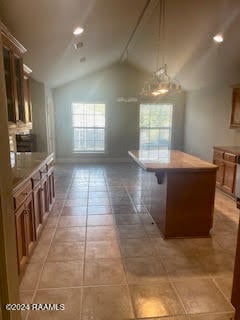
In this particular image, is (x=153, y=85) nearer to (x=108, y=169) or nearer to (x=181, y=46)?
(x=181, y=46)

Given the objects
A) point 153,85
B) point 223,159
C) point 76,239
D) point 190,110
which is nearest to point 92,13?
point 153,85

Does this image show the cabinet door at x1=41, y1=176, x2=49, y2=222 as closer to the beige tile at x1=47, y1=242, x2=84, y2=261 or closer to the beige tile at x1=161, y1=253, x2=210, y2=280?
the beige tile at x1=47, y1=242, x2=84, y2=261

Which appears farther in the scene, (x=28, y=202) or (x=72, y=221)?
(x=72, y=221)

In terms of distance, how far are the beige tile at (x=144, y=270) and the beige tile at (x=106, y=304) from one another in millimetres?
177

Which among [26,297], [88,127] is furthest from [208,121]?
[26,297]

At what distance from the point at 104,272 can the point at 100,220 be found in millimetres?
1175

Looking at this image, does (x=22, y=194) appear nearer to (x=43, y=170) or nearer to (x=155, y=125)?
(x=43, y=170)

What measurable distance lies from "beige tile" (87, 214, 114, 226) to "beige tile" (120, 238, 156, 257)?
52 cm

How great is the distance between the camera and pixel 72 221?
338 centimetres

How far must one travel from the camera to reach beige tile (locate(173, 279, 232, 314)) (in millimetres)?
1845

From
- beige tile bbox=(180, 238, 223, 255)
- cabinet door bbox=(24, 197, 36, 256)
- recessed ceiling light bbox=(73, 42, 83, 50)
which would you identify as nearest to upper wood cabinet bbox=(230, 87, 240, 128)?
beige tile bbox=(180, 238, 223, 255)

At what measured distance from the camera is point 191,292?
202cm

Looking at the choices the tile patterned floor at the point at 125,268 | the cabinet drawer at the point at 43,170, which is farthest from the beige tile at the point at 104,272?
the cabinet drawer at the point at 43,170

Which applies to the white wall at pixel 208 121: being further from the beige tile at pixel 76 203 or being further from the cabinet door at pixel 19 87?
the cabinet door at pixel 19 87
